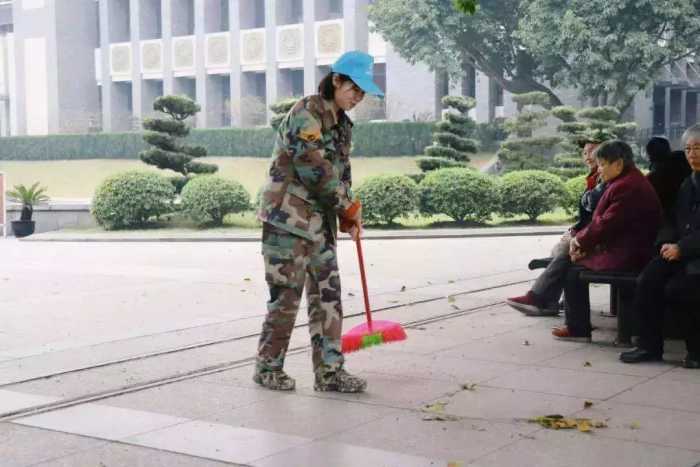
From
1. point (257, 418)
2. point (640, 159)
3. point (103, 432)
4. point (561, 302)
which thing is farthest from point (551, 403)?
point (640, 159)

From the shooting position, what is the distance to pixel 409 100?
167 feet

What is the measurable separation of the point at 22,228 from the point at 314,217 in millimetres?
22398

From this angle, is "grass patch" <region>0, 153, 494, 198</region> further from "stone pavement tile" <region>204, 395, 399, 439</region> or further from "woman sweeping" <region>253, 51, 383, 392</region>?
"stone pavement tile" <region>204, 395, 399, 439</region>

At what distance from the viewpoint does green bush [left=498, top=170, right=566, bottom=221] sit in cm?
2497

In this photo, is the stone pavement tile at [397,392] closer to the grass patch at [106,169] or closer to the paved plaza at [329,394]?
the paved plaza at [329,394]

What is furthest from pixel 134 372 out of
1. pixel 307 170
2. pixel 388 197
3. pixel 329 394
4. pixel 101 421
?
pixel 388 197

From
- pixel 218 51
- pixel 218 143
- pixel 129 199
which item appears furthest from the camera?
pixel 218 51

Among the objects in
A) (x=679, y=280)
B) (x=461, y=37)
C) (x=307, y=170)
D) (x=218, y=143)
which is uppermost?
(x=461, y=37)

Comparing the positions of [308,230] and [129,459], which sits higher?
[308,230]

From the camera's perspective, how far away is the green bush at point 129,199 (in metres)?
26.0

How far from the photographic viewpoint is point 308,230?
6.11m

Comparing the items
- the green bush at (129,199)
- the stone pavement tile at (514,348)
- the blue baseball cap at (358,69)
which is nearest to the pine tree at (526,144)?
the green bush at (129,199)

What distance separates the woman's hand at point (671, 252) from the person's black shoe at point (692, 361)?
0.60 meters

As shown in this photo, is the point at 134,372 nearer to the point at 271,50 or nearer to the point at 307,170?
the point at 307,170
